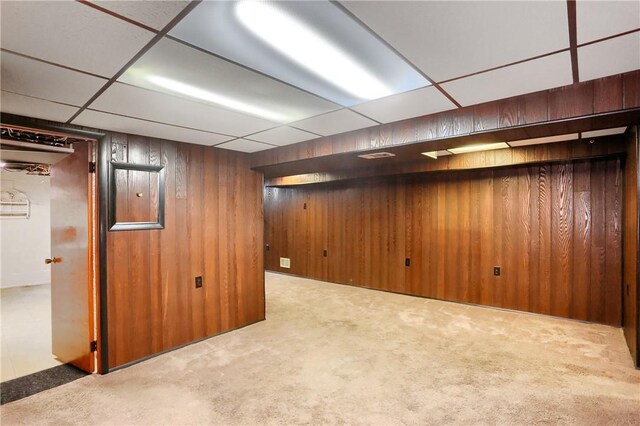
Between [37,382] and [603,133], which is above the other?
[603,133]

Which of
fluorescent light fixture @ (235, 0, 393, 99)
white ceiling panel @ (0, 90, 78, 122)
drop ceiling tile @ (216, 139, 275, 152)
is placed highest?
fluorescent light fixture @ (235, 0, 393, 99)

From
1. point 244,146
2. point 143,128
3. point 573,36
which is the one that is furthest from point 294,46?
point 244,146

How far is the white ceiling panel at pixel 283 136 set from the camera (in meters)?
2.89

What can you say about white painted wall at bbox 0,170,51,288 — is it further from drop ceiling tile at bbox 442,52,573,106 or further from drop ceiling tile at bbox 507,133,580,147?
drop ceiling tile at bbox 507,133,580,147

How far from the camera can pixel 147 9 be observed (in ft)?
3.79

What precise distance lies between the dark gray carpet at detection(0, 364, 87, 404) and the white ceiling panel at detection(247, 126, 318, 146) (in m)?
2.62

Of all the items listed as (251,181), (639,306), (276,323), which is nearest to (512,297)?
(639,306)

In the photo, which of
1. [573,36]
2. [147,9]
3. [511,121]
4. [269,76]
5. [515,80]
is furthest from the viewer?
[511,121]

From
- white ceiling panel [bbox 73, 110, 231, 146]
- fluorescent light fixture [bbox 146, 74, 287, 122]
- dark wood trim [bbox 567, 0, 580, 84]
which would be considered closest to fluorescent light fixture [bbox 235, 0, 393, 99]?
fluorescent light fixture [bbox 146, 74, 287, 122]

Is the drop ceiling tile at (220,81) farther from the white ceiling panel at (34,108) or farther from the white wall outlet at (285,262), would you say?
the white wall outlet at (285,262)

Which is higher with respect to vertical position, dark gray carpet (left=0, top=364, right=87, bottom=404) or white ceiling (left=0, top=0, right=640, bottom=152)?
white ceiling (left=0, top=0, right=640, bottom=152)

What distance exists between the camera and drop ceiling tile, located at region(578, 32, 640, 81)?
145cm

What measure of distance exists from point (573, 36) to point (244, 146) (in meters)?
2.89

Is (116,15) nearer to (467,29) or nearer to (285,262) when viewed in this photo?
(467,29)
